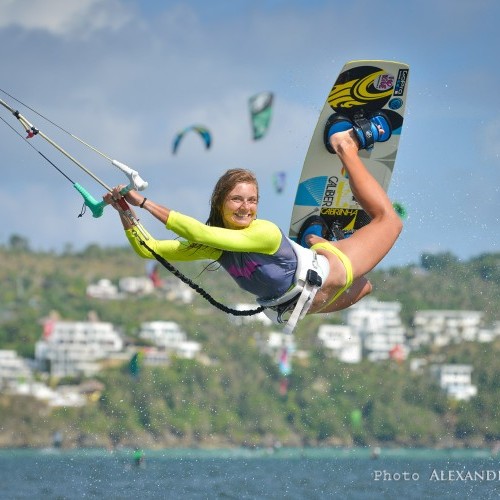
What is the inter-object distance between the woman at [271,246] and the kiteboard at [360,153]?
1.12 metres

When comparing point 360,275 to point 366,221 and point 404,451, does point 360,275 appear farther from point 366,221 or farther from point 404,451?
point 404,451

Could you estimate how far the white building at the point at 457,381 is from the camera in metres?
84.3

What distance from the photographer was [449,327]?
9000cm

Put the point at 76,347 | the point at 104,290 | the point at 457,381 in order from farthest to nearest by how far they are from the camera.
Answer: the point at 104,290, the point at 76,347, the point at 457,381

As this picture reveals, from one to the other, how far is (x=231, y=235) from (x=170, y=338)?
94.7m

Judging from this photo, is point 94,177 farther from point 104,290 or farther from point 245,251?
point 104,290

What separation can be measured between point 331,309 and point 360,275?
535 millimetres

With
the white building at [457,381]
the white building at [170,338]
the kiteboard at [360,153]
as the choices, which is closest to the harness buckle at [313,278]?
the kiteboard at [360,153]

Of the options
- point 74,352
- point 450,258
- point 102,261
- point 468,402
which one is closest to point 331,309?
point 450,258

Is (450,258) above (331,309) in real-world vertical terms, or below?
above

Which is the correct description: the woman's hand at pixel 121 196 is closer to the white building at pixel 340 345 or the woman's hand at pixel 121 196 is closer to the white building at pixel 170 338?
the white building at pixel 340 345

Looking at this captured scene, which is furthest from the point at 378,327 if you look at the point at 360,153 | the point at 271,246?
the point at 271,246

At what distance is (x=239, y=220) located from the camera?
9.61 m

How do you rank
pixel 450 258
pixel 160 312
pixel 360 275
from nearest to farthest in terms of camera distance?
pixel 360 275 → pixel 450 258 → pixel 160 312
